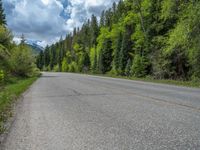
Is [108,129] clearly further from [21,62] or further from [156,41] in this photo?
[21,62]

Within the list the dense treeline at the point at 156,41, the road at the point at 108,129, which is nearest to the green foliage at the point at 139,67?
the dense treeline at the point at 156,41

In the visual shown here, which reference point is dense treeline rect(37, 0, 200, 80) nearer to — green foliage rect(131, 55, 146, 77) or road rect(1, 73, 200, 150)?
green foliage rect(131, 55, 146, 77)

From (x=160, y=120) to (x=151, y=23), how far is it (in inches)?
1353

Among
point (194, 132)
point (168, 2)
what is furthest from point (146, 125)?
point (168, 2)

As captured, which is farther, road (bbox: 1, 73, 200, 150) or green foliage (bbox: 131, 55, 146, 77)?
green foliage (bbox: 131, 55, 146, 77)

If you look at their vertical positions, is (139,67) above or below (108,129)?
above

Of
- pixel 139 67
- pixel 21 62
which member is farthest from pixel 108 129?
pixel 21 62

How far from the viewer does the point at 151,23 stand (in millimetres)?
40344

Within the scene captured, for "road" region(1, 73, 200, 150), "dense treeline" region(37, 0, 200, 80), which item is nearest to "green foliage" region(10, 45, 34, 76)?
"dense treeline" region(37, 0, 200, 80)

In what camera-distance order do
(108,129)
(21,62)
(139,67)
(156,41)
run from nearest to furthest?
(108,129) < (156,41) < (21,62) < (139,67)

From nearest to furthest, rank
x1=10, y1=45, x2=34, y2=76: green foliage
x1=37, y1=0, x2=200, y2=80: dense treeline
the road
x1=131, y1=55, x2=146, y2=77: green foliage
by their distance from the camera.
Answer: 1. the road
2. x1=37, y1=0, x2=200, y2=80: dense treeline
3. x1=10, y1=45, x2=34, y2=76: green foliage
4. x1=131, y1=55, x2=146, y2=77: green foliage

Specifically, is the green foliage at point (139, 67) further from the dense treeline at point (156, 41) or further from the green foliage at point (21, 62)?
the green foliage at point (21, 62)

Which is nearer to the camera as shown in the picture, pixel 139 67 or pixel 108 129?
pixel 108 129

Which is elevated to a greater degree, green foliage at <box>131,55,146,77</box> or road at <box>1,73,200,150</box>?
green foliage at <box>131,55,146,77</box>
